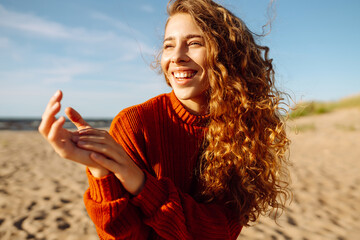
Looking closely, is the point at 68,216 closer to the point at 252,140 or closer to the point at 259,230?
the point at 259,230

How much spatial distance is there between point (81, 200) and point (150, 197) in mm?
3860

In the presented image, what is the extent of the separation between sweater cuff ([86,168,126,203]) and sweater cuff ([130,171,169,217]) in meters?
0.09

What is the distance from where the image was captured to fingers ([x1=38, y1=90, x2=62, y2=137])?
3.19ft

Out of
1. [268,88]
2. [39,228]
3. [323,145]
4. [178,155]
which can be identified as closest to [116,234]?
[178,155]

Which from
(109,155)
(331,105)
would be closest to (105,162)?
(109,155)

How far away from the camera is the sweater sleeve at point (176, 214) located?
1.32 m

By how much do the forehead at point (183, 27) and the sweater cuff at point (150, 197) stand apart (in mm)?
860

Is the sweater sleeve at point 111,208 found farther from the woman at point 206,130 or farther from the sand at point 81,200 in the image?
the sand at point 81,200

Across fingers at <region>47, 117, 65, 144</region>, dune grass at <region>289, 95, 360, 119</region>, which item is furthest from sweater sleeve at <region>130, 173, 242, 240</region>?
dune grass at <region>289, 95, 360, 119</region>

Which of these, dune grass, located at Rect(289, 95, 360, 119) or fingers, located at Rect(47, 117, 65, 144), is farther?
dune grass, located at Rect(289, 95, 360, 119)

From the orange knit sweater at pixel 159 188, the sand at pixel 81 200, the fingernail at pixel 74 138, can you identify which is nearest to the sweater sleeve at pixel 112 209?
the orange knit sweater at pixel 159 188

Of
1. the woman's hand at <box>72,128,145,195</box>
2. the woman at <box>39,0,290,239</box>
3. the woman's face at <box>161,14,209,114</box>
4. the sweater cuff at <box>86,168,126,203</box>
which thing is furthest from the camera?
the woman's face at <box>161,14,209,114</box>

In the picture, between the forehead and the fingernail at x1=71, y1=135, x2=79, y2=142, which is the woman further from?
the fingernail at x1=71, y1=135, x2=79, y2=142

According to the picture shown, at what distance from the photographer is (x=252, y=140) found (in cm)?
182
